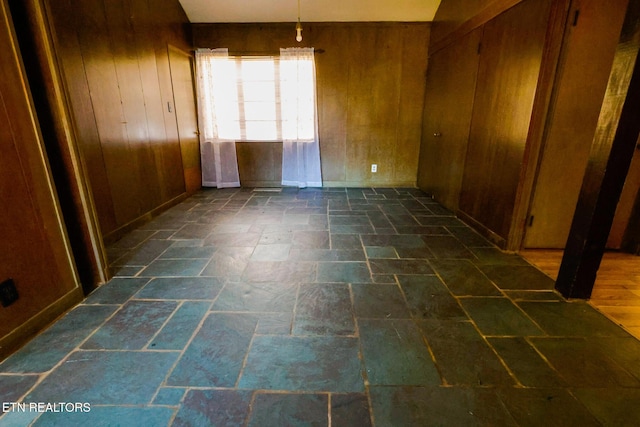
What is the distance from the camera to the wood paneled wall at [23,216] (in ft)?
4.42


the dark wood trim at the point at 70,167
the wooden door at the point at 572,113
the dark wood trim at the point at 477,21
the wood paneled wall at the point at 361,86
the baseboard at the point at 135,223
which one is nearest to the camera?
the dark wood trim at the point at 70,167

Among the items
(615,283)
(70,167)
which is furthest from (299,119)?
(615,283)

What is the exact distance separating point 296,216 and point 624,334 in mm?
2689

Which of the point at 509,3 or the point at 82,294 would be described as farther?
the point at 509,3

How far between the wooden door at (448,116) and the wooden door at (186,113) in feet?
11.6

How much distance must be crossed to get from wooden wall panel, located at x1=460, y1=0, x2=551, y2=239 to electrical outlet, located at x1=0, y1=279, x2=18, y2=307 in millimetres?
3260

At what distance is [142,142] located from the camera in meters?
3.11

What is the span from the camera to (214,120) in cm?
445

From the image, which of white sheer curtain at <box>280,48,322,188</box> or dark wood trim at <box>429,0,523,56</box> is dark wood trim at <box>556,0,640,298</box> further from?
white sheer curtain at <box>280,48,322,188</box>

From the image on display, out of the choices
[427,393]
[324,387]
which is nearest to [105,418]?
[324,387]

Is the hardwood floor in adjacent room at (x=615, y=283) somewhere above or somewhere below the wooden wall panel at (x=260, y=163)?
below

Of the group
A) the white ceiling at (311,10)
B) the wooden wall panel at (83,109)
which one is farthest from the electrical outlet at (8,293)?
the white ceiling at (311,10)

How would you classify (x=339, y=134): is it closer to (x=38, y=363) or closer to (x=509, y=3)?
(x=509, y=3)

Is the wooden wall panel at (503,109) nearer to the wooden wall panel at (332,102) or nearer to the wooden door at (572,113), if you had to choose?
the wooden door at (572,113)
